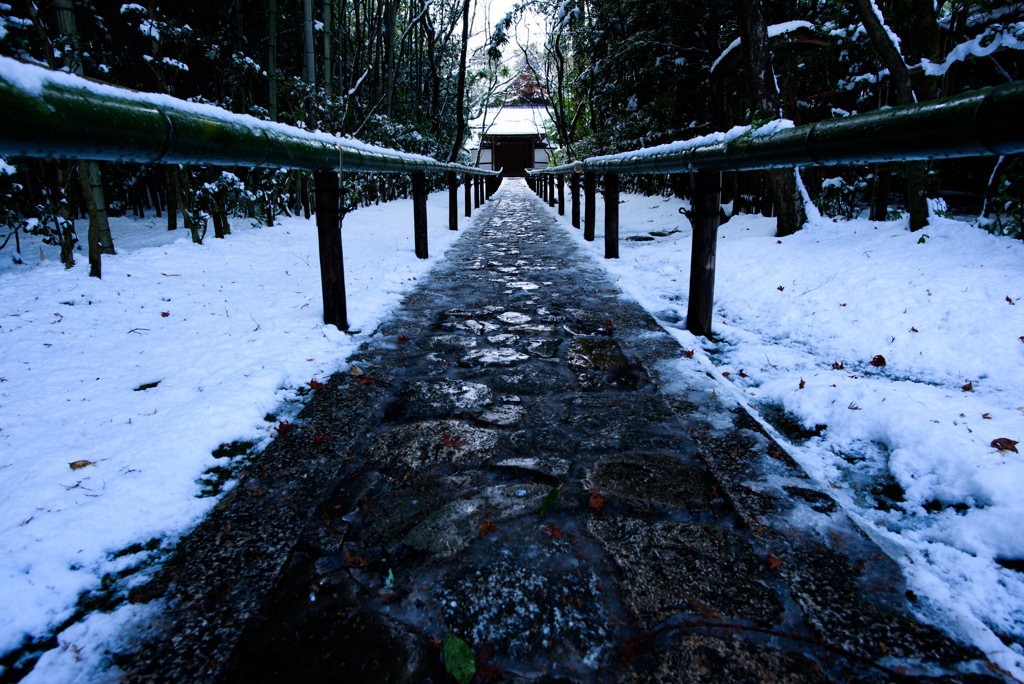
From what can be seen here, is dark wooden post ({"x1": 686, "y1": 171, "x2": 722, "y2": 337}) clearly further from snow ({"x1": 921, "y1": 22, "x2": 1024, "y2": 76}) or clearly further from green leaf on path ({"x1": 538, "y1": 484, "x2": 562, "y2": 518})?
snow ({"x1": 921, "y1": 22, "x2": 1024, "y2": 76})

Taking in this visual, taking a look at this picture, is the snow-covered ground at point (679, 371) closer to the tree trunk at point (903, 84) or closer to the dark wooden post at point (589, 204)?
the tree trunk at point (903, 84)

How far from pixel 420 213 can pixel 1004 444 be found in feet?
18.3

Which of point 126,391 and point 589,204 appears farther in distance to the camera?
point 589,204

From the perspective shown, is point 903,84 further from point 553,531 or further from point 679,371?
point 553,531

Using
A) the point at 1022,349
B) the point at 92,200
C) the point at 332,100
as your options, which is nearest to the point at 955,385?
the point at 1022,349

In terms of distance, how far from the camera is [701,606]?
1307 mm

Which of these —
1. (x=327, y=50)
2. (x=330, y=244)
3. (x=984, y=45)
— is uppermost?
(x=327, y=50)

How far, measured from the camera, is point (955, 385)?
2547 mm

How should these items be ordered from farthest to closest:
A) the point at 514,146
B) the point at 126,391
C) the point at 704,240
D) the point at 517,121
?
the point at 517,121, the point at 514,146, the point at 704,240, the point at 126,391

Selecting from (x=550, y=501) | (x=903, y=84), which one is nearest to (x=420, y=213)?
(x=903, y=84)

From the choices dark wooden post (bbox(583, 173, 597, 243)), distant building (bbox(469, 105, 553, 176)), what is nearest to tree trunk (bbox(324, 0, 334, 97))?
dark wooden post (bbox(583, 173, 597, 243))

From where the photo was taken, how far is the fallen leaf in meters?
1.28

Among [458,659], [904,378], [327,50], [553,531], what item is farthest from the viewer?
[327,50]

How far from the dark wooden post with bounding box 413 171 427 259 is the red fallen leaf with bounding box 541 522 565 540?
16.8ft
